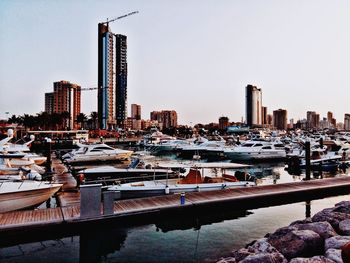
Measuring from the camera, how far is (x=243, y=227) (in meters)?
14.9

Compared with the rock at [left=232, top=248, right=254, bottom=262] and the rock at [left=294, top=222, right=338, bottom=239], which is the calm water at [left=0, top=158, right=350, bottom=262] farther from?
the rock at [left=294, top=222, right=338, bottom=239]

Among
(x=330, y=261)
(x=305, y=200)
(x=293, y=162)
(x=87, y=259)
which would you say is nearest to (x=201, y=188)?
(x=305, y=200)

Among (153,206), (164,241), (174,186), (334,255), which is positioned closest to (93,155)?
(174,186)

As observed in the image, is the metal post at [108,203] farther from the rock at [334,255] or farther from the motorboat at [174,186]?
the rock at [334,255]

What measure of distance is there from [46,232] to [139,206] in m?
3.92

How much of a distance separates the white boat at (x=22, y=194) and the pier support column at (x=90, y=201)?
13.5 feet

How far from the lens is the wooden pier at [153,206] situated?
12.0 m

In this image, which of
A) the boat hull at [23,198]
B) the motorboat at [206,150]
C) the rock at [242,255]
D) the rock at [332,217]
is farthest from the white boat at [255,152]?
the rock at [242,255]

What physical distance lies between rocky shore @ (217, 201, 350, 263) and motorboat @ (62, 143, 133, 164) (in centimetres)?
3476

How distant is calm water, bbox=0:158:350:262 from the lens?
11414 mm

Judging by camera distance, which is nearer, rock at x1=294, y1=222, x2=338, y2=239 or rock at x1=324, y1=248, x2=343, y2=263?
rock at x1=324, y1=248, x2=343, y2=263

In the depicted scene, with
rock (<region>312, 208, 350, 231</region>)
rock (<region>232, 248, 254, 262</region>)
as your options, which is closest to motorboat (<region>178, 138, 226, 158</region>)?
rock (<region>312, 208, 350, 231</region>)

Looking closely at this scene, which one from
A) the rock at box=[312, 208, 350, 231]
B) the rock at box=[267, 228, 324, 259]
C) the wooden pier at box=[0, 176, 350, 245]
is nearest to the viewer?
the rock at box=[267, 228, 324, 259]

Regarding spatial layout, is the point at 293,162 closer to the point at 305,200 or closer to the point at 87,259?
the point at 305,200
